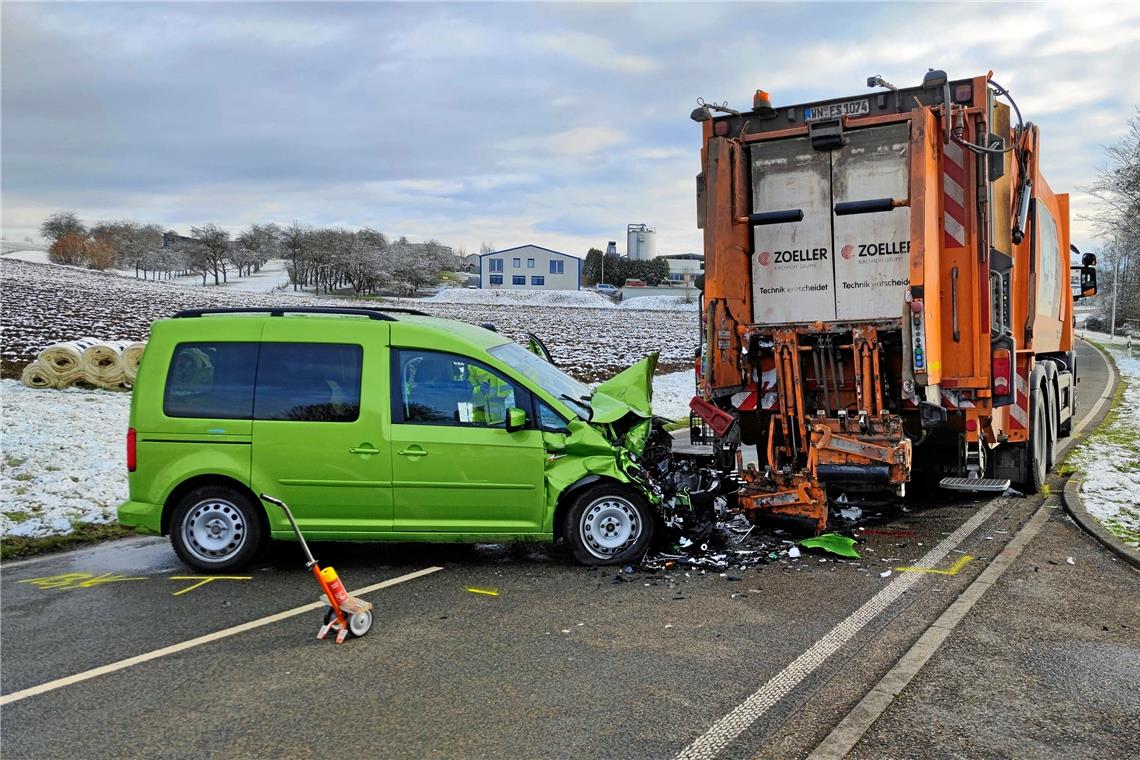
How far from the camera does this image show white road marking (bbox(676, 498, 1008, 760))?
370 cm

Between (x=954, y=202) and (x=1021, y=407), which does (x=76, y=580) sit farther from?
(x=1021, y=407)

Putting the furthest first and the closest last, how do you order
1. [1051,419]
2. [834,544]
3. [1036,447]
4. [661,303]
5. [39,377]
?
[661,303], [39,377], [1051,419], [1036,447], [834,544]

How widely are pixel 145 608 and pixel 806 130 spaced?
628 cm

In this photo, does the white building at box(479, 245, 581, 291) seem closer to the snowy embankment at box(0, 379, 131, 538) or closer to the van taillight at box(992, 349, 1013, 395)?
the snowy embankment at box(0, 379, 131, 538)

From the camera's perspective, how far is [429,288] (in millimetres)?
95688

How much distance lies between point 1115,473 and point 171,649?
9.57m

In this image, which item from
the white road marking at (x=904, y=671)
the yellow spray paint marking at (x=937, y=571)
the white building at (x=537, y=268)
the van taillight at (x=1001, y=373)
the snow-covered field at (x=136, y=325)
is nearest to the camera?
the white road marking at (x=904, y=671)

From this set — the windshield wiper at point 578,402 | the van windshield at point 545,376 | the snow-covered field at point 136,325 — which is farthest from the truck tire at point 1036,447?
the snow-covered field at point 136,325

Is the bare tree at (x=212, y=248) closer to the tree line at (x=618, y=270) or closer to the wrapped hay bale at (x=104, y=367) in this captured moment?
the tree line at (x=618, y=270)

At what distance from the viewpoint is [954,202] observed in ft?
23.5

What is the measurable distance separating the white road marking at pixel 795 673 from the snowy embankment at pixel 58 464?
6.52 metres

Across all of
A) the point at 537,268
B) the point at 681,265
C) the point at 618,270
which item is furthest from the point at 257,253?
the point at 681,265

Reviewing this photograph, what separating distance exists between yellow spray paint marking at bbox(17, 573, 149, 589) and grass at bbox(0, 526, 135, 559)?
88cm

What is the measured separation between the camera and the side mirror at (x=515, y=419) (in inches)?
248
